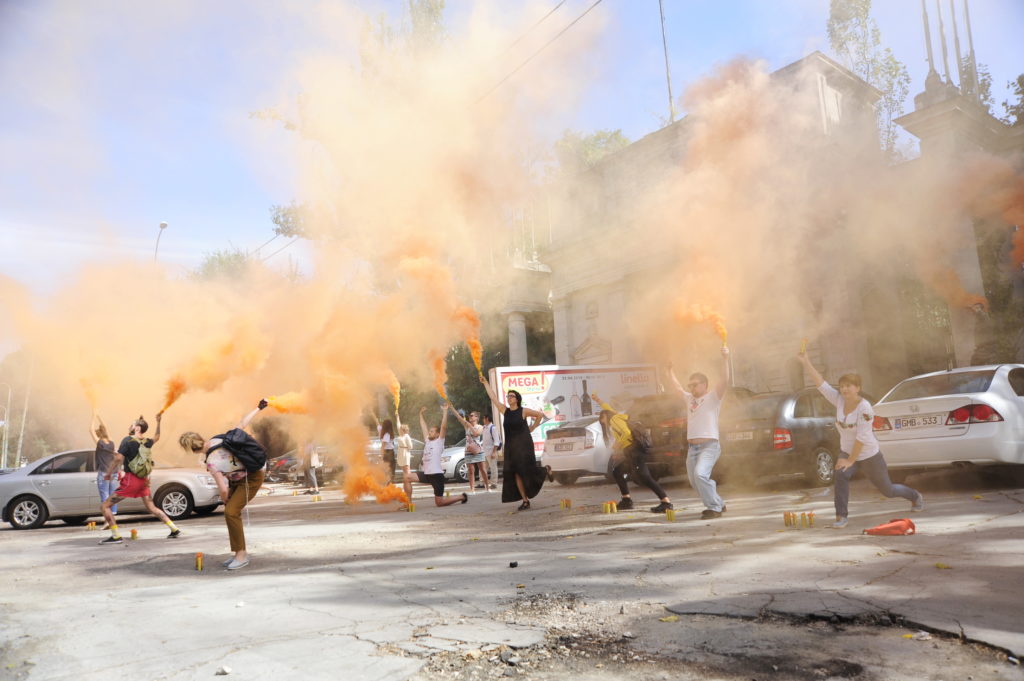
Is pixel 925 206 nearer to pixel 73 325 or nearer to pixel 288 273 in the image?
pixel 288 273

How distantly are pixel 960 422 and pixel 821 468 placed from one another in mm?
2823

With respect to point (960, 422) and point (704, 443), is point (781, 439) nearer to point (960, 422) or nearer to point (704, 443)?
point (960, 422)

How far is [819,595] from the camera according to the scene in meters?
4.23

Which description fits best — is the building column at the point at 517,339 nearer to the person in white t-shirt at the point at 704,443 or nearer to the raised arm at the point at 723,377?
the person in white t-shirt at the point at 704,443

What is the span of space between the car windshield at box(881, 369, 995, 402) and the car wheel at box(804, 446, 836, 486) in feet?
5.08

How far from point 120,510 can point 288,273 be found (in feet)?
40.4

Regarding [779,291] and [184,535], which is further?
Result: [779,291]

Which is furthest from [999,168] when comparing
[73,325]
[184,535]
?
[73,325]

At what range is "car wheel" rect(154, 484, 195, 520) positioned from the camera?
41.8ft

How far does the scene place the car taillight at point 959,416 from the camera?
8.20 m

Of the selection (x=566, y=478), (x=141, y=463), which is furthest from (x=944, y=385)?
(x=141, y=463)

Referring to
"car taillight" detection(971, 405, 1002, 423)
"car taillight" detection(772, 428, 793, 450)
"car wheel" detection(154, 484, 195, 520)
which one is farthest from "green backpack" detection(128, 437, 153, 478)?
"car taillight" detection(971, 405, 1002, 423)

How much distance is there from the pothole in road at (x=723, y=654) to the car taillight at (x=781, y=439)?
7.05 m

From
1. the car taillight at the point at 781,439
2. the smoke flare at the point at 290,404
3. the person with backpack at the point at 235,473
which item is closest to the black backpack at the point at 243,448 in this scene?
the person with backpack at the point at 235,473
